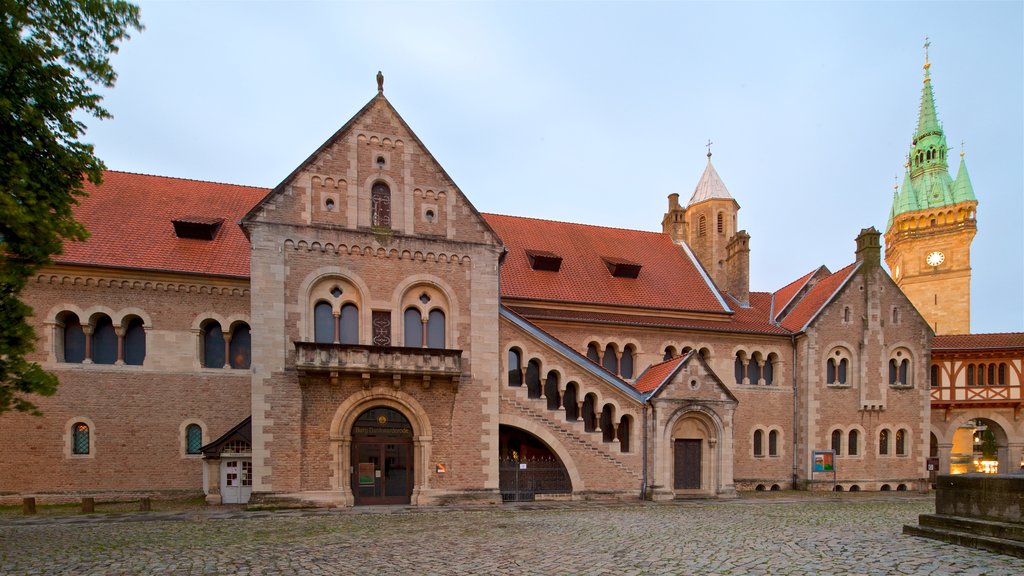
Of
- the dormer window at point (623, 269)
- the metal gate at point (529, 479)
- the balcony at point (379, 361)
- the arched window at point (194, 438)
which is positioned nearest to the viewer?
the balcony at point (379, 361)

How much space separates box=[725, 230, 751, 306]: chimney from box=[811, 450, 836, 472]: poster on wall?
871cm

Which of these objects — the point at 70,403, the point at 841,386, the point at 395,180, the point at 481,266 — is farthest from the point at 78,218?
the point at 841,386

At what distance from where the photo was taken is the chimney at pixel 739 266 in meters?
31.3

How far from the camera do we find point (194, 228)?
23750 millimetres

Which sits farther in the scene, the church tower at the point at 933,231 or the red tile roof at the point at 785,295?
the church tower at the point at 933,231

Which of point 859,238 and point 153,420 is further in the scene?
point 859,238

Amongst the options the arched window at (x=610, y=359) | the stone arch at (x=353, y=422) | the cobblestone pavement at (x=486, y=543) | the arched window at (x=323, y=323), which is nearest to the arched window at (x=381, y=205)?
the arched window at (x=323, y=323)

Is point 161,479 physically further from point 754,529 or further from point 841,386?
point 841,386

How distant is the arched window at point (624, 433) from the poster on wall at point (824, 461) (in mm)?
10793

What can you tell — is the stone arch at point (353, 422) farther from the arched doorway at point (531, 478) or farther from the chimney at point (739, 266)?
the chimney at point (739, 266)

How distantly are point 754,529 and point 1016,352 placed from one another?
83.0 ft

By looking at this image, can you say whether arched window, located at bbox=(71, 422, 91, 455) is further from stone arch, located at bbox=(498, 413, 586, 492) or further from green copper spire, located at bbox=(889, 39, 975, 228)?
green copper spire, located at bbox=(889, 39, 975, 228)

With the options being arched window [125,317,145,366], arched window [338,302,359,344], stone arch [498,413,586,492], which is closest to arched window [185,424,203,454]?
arched window [125,317,145,366]

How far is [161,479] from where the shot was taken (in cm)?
2150
